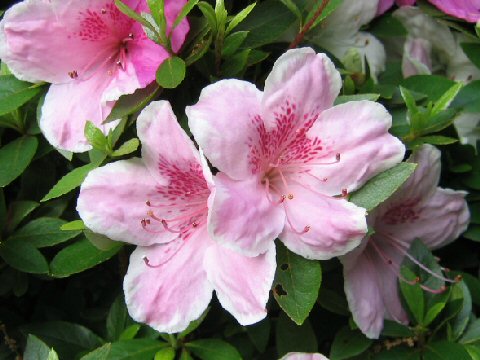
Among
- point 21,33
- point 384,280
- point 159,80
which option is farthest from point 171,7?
point 384,280

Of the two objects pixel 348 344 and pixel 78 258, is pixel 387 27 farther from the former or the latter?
pixel 78 258

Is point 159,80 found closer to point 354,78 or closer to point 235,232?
point 235,232

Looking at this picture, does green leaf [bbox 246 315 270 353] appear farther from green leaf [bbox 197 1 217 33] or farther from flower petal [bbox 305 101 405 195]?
green leaf [bbox 197 1 217 33]

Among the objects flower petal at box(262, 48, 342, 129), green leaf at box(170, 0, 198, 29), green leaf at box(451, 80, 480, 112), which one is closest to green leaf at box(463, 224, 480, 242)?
green leaf at box(451, 80, 480, 112)

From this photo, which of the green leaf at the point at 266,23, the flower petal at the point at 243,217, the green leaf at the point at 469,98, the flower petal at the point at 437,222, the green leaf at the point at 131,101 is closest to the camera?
the flower petal at the point at 243,217

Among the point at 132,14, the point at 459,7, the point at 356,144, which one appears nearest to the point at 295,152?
the point at 356,144

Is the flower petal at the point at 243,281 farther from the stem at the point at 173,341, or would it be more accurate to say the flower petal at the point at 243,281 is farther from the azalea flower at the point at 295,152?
the stem at the point at 173,341

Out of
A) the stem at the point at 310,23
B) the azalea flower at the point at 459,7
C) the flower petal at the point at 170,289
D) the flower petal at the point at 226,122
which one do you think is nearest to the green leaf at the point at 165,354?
the flower petal at the point at 170,289
